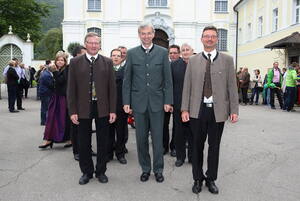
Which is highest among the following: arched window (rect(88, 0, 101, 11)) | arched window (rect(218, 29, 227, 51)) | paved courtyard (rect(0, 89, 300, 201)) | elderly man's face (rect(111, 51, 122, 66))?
arched window (rect(88, 0, 101, 11))

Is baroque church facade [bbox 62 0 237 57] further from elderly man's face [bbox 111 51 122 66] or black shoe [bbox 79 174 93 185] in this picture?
black shoe [bbox 79 174 93 185]

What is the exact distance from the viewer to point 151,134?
4957 millimetres

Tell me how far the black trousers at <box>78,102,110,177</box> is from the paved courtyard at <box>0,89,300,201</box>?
0.22m

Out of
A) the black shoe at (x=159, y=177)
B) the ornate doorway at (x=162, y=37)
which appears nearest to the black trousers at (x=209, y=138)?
the black shoe at (x=159, y=177)

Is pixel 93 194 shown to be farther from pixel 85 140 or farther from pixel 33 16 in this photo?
pixel 33 16

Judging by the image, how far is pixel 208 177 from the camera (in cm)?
454

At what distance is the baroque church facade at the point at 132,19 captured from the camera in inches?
1208

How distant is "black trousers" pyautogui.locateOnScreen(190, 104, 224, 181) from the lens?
173 inches

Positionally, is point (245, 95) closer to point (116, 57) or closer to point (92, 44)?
point (116, 57)

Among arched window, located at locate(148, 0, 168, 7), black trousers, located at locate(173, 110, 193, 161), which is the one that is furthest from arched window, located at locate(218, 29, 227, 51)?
black trousers, located at locate(173, 110, 193, 161)

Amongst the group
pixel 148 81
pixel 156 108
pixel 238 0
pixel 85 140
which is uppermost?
pixel 238 0

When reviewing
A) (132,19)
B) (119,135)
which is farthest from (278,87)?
(132,19)

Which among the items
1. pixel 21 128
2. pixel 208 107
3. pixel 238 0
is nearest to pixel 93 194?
pixel 208 107

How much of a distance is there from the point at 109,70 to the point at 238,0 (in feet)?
96.6
